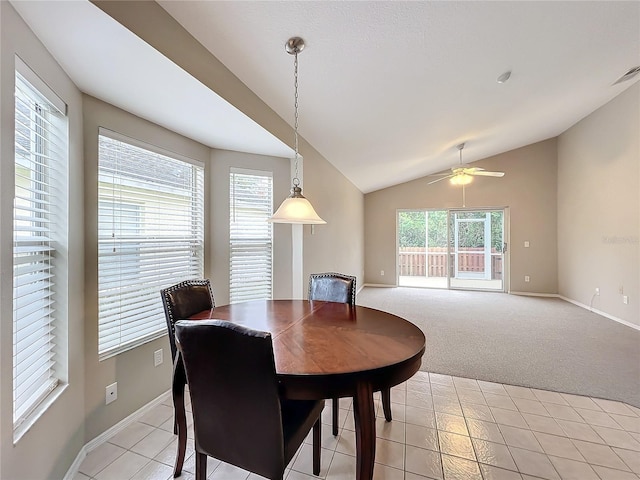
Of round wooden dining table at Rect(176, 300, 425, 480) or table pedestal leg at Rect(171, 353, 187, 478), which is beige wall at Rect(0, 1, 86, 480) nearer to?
table pedestal leg at Rect(171, 353, 187, 478)

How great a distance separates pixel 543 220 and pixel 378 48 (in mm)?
6102

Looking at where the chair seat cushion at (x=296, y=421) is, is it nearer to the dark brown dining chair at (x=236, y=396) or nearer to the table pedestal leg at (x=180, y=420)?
the dark brown dining chair at (x=236, y=396)

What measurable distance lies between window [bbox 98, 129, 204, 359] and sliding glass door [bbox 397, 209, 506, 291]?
5.71 metres

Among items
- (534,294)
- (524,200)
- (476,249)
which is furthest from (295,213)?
(534,294)

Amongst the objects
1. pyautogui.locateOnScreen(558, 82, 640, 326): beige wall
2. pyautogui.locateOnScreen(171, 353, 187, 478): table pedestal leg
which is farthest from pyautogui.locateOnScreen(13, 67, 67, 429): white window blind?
pyautogui.locateOnScreen(558, 82, 640, 326): beige wall

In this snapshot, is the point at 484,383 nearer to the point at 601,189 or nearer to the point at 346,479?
the point at 346,479

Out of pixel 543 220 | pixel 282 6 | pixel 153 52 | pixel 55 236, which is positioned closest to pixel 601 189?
pixel 543 220

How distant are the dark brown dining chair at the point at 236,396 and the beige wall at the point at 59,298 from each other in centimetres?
68

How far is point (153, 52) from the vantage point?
1.36m

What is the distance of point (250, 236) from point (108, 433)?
6.14ft

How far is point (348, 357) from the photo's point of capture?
1209 millimetres

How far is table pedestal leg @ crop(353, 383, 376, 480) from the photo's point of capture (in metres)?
1.12

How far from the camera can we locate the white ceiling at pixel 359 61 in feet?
4.70

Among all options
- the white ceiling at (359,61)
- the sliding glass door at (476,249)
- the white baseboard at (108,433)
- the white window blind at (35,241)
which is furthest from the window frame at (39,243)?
the sliding glass door at (476,249)
